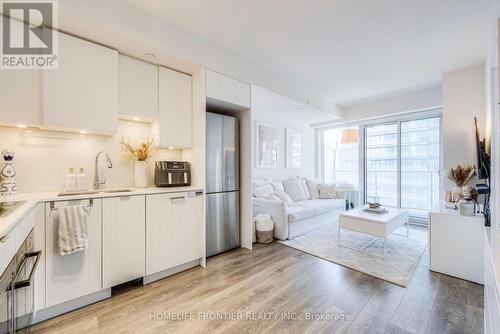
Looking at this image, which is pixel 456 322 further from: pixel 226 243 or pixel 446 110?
pixel 446 110

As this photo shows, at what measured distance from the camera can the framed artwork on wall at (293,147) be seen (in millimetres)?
5196

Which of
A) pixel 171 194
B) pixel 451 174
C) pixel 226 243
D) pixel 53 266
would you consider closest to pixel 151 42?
pixel 171 194

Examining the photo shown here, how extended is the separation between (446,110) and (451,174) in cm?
105

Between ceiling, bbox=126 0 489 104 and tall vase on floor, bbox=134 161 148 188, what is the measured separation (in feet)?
5.02

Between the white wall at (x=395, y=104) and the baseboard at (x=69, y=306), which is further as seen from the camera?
the white wall at (x=395, y=104)

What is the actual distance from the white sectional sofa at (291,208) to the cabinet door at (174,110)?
5.43ft

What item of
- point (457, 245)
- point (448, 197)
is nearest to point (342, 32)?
point (457, 245)

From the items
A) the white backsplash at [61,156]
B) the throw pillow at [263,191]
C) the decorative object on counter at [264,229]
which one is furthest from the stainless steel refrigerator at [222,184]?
the white backsplash at [61,156]

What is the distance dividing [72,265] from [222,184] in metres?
1.67

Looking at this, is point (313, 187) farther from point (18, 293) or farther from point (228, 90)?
point (18, 293)

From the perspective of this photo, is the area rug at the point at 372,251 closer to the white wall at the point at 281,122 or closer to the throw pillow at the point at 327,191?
the throw pillow at the point at 327,191

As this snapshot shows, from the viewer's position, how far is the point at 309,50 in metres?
2.74

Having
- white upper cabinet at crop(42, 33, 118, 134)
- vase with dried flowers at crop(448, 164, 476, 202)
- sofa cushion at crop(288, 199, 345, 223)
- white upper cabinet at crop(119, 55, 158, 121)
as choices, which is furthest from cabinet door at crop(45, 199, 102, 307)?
vase with dried flowers at crop(448, 164, 476, 202)

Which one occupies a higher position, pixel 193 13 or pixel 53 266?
pixel 193 13
